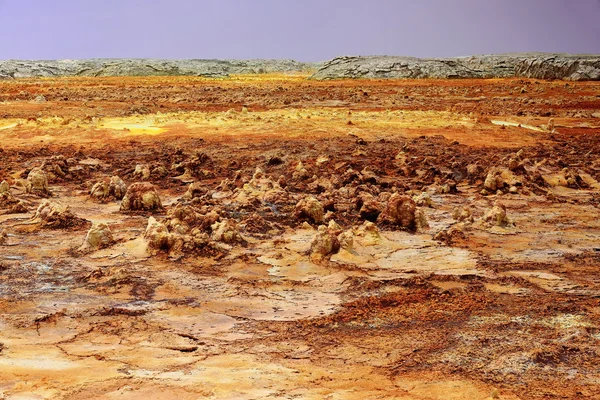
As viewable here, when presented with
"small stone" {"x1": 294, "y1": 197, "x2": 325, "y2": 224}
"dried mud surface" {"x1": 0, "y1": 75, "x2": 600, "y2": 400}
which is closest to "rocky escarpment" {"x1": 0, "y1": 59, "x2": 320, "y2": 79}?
"dried mud surface" {"x1": 0, "y1": 75, "x2": 600, "y2": 400}

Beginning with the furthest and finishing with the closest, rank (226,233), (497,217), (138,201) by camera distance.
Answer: (138,201)
(497,217)
(226,233)

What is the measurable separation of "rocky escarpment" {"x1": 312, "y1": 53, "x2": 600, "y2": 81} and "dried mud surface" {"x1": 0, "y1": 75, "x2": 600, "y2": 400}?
19237mm

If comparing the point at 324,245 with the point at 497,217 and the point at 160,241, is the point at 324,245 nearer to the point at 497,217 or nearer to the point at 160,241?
the point at 160,241

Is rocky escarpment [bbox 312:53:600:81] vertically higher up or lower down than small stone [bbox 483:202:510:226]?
higher up

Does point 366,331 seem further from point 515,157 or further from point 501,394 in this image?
point 515,157

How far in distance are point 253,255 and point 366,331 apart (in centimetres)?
204

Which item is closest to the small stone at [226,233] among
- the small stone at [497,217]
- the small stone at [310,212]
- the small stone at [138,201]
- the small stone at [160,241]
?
the small stone at [160,241]

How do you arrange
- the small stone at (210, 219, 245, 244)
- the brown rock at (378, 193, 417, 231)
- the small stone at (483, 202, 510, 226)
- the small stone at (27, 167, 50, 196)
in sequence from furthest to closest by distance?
the small stone at (27, 167, 50, 196) → the small stone at (483, 202, 510, 226) → the brown rock at (378, 193, 417, 231) → the small stone at (210, 219, 245, 244)

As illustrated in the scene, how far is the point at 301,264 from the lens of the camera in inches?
235

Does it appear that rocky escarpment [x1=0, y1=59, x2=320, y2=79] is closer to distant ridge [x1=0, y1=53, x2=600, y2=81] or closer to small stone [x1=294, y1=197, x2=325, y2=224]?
distant ridge [x1=0, y1=53, x2=600, y2=81]

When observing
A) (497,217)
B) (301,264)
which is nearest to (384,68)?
(497,217)

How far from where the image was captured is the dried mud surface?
364 centimetres

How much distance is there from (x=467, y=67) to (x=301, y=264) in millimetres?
31180

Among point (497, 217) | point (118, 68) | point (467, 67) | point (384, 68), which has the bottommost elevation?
point (497, 217)
